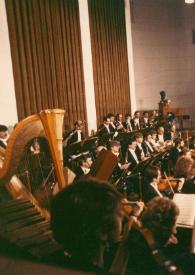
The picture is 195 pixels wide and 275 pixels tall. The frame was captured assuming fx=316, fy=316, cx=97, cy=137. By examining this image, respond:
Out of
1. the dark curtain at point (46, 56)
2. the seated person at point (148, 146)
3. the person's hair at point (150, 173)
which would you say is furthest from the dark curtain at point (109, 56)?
the person's hair at point (150, 173)

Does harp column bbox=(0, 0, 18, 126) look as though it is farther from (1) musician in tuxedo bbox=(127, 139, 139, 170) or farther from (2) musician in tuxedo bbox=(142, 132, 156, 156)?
(2) musician in tuxedo bbox=(142, 132, 156, 156)

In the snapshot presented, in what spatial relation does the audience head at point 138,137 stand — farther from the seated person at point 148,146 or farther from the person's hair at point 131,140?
the seated person at point 148,146

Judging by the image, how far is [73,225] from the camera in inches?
45.4

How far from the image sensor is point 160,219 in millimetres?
2176

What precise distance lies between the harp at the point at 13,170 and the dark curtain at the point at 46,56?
5414 millimetres

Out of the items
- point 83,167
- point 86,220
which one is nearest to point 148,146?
→ point 83,167

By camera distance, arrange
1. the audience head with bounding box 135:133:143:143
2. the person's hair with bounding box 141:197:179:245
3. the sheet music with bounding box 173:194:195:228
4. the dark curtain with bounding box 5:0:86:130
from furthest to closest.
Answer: the dark curtain with bounding box 5:0:86:130 < the audience head with bounding box 135:133:143:143 < the sheet music with bounding box 173:194:195:228 < the person's hair with bounding box 141:197:179:245

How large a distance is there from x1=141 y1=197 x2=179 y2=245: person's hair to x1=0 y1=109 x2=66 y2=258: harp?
0.66 m

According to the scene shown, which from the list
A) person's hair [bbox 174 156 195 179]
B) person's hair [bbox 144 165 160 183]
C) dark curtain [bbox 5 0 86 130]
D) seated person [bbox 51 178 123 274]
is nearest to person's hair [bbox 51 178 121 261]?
seated person [bbox 51 178 123 274]

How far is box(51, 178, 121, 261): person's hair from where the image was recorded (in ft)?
3.76

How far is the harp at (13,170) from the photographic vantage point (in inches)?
70.2

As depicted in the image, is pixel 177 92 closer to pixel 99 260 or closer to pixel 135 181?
pixel 135 181

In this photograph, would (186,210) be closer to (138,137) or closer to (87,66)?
(138,137)

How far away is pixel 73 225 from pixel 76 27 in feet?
29.6
